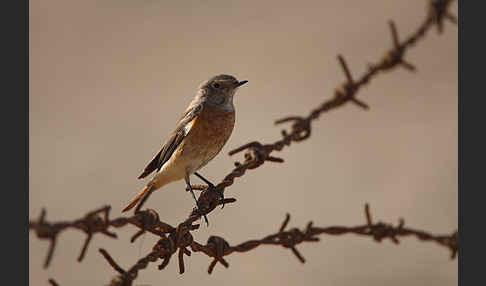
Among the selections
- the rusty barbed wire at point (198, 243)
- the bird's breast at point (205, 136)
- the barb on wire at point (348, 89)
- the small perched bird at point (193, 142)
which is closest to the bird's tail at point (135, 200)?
the small perched bird at point (193, 142)

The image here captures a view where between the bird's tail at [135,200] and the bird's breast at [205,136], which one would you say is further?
the bird's breast at [205,136]

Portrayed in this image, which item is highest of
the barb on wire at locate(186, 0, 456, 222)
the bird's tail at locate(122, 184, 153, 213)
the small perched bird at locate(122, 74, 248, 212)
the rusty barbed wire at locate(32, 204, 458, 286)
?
the small perched bird at locate(122, 74, 248, 212)

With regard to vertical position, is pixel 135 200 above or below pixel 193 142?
below

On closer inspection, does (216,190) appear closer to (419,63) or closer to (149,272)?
(149,272)

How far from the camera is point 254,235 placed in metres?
11.1

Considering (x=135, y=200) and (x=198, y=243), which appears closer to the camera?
(x=198, y=243)

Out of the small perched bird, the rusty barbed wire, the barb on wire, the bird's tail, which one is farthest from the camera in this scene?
the small perched bird

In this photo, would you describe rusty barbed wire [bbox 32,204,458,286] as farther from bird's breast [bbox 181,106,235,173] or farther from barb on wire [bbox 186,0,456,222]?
bird's breast [bbox 181,106,235,173]

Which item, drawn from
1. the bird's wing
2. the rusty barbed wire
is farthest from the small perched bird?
the rusty barbed wire

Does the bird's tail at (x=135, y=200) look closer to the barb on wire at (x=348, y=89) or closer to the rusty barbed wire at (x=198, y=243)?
the barb on wire at (x=348, y=89)

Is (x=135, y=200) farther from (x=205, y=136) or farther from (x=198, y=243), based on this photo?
(x=198, y=243)

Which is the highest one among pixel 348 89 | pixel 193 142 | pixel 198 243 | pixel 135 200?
pixel 193 142

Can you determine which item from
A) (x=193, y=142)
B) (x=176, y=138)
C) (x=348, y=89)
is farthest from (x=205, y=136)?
(x=348, y=89)

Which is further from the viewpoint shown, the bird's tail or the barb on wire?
the bird's tail
